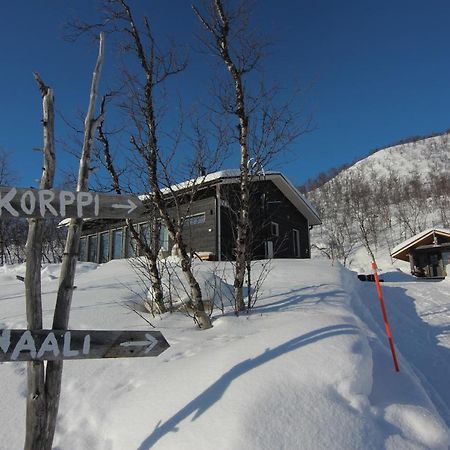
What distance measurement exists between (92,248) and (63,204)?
23.3m

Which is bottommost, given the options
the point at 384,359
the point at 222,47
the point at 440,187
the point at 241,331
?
the point at 384,359

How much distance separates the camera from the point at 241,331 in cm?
550

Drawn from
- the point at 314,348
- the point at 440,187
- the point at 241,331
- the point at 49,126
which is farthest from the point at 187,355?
the point at 440,187

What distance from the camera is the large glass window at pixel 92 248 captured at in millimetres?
24641

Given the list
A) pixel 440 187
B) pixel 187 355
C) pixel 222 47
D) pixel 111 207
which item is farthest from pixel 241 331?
pixel 440 187

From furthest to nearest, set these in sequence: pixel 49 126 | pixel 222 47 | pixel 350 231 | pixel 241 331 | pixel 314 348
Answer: pixel 350 231 → pixel 222 47 → pixel 241 331 → pixel 314 348 → pixel 49 126

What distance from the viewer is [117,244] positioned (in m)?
22.4

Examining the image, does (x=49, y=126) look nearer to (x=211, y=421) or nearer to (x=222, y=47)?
(x=211, y=421)

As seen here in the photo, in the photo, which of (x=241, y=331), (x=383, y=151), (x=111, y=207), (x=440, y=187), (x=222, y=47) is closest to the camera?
(x=111, y=207)

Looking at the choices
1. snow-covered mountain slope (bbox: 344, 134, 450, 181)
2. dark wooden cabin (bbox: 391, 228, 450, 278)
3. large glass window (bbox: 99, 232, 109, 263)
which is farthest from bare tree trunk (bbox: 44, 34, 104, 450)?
snow-covered mountain slope (bbox: 344, 134, 450, 181)

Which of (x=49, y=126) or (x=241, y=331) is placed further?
(x=241, y=331)

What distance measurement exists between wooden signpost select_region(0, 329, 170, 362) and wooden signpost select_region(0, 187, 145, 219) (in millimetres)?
832

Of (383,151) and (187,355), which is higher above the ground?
(383,151)

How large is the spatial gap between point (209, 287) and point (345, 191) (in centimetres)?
10701
